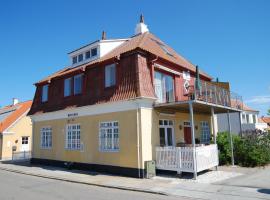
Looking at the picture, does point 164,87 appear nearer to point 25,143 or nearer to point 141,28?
point 141,28

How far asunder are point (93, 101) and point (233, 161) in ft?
29.9

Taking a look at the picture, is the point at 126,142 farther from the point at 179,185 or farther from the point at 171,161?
the point at 179,185

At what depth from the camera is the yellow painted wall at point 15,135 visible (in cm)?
2745

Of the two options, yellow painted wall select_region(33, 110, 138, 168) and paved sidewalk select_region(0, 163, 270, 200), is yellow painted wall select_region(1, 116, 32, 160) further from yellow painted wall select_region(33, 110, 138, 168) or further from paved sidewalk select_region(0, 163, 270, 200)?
paved sidewalk select_region(0, 163, 270, 200)

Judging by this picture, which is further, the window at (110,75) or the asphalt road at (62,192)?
the window at (110,75)

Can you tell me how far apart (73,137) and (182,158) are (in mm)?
7703

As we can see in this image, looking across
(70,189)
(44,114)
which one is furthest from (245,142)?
(44,114)

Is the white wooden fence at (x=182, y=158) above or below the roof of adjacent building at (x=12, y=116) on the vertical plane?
below

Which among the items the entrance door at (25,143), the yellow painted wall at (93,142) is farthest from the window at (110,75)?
the entrance door at (25,143)

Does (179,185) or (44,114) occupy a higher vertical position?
(44,114)

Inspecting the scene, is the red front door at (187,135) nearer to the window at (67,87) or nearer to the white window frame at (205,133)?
the white window frame at (205,133)

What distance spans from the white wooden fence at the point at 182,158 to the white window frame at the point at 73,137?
568cm

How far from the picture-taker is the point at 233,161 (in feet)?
51.8

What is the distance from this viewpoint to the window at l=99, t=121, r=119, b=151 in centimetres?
1410
